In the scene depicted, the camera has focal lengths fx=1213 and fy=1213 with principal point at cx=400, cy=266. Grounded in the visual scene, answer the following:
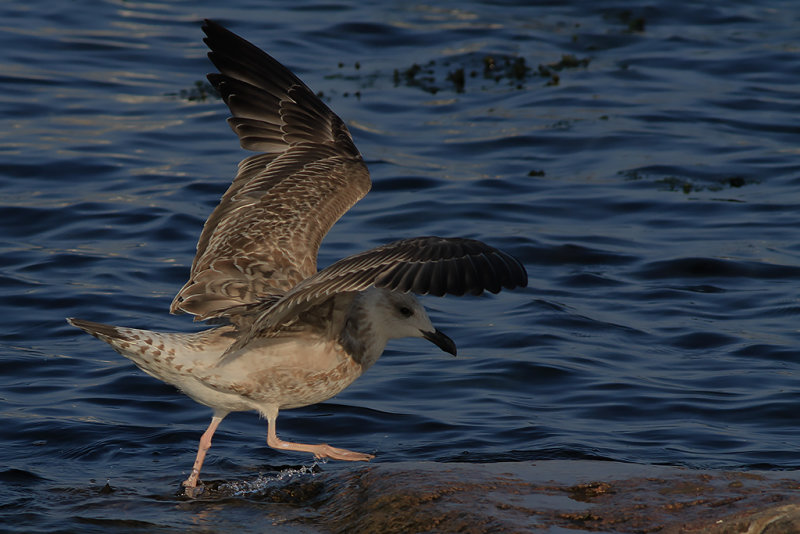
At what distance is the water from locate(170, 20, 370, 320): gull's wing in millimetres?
1027

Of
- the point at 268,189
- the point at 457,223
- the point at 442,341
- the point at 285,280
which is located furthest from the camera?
the point at 457,223

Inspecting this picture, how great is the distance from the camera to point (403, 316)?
627cm

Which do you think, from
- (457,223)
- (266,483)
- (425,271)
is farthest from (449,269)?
(457,223)

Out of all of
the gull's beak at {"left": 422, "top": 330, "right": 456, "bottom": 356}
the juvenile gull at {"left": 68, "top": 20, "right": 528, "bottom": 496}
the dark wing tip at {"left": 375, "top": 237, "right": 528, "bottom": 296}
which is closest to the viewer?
the dark wing tip at {"left": 375, "top": 237, "right": 528, "bottom": 296}

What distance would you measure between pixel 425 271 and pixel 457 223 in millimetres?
6017

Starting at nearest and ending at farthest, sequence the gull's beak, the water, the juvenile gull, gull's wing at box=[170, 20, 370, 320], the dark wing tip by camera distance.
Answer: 1. the dark wing tip
2. the juvenile gull
3. the gull's beak
4. gull's wing at box=[170, 20, 370, 320]
5. the water

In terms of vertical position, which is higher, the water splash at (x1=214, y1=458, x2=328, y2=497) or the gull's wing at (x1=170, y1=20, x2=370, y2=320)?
the gull's wing at (x1=170, y1=20, x2=370, y2=320)

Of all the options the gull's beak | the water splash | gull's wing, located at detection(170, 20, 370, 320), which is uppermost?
gull's wing, located at detection(170, 20, 370, 320)

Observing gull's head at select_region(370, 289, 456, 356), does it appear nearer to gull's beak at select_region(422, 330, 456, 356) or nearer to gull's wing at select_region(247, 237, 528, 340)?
gull's beak at select_region(422, 330, 456, 356)

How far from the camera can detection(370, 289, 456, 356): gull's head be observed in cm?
625

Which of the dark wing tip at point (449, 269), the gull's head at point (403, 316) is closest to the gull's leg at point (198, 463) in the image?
the gull's head at point (403, 316)

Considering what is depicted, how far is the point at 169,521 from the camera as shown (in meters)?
5.80

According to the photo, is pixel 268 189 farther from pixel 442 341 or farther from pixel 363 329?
pixel 442 341

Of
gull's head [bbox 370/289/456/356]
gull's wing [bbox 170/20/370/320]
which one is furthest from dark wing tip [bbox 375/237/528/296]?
gull's wing [bbox 170/20/370/320]
